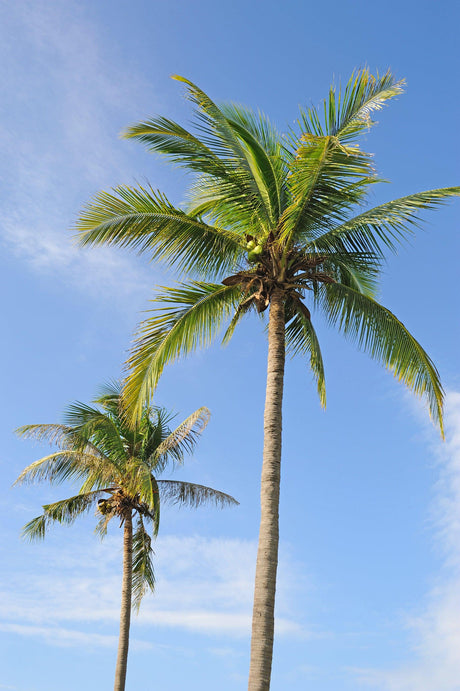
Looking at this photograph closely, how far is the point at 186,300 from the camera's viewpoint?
482 inches

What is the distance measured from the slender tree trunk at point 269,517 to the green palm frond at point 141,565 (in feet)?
36.2

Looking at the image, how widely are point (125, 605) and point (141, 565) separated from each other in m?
1.77

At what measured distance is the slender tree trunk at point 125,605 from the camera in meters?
18.3

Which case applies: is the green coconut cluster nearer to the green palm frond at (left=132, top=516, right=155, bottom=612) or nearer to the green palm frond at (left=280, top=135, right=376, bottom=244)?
the green palm frond at (left=280, top=135, right=376, bottom=244)

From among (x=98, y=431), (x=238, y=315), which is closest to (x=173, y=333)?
(x=238, y=315)

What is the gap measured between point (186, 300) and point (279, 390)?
8.46 feet

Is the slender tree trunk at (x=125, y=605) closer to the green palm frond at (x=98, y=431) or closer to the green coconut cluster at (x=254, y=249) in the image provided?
the green palm frond at (x=98, y=431)

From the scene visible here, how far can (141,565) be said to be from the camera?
67.2 feet

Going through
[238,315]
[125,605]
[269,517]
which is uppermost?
[238,315]

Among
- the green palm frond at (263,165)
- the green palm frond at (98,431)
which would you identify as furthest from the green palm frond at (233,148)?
the green palm frond at (98,431)

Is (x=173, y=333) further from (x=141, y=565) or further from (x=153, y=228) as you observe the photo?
(x=141, y=565)

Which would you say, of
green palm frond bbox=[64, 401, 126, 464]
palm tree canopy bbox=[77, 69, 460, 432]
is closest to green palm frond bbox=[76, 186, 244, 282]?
palm tree canopy bbox=[77, 69, 460, 432]

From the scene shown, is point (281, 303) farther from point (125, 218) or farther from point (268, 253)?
point (125, 218)

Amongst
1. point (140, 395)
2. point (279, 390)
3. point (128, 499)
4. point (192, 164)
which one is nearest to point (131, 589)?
point (128, 499)
